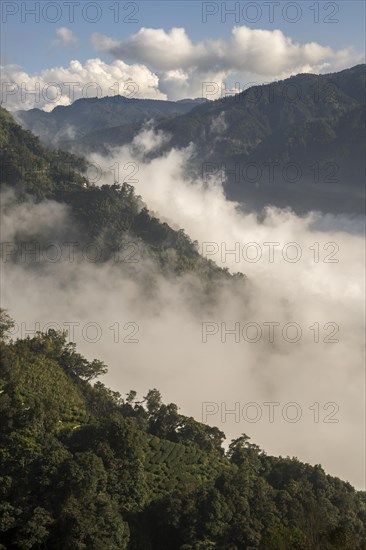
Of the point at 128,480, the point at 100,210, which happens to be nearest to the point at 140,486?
the point at 128,480

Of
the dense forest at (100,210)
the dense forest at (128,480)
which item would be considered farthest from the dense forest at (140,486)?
the dense forest at (100,210)

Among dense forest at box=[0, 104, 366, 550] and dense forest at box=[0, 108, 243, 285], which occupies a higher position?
dense forest at box=[0, 108, 243, 285]

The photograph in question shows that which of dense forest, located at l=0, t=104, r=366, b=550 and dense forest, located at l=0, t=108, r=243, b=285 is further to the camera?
dense forest, located at l=0, t=108, r=243, b=285

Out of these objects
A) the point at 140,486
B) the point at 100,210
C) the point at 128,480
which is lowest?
the point at 140,486

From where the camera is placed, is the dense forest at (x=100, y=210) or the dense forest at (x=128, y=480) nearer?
the dense forest at (x=128, y=480)

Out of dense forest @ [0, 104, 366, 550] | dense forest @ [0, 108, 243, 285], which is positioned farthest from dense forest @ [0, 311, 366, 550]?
dense forest @ [0, 108, 243, 285]

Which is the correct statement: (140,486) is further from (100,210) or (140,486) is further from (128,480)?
(100,210)

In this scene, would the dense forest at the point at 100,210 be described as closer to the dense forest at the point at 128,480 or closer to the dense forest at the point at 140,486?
the dense forest at the point at 128,480

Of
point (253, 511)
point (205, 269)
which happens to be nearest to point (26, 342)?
point (253, 511)

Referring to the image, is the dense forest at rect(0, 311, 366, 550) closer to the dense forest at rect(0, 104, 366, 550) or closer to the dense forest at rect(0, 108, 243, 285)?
the dense forest at rect(0, 104, 366, 550)
